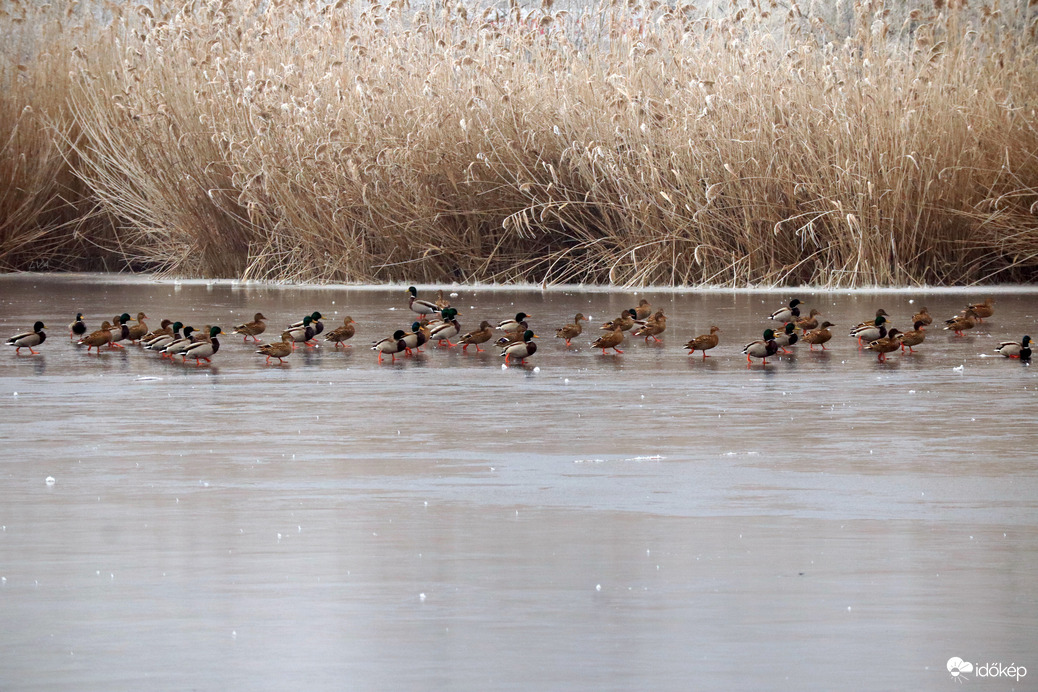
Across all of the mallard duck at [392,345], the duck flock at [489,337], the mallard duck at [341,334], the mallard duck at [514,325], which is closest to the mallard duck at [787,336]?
the duck flock at [489,337]

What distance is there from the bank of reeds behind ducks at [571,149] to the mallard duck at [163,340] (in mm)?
6662

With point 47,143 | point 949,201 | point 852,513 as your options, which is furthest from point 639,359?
point 47,143

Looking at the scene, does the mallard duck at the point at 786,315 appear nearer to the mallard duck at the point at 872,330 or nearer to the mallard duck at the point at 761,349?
the mallard duck at the point at 872,330

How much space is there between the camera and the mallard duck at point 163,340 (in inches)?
485

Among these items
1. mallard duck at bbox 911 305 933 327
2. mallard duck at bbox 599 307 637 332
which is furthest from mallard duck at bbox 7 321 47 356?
mallard duck at bbox 911 305 933 327

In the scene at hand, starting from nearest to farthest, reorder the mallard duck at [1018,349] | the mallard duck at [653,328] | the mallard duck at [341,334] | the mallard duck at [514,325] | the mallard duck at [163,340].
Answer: the mallard duck at [1018,349] → the mallard duck at [163,340] → the mallard duck at [341,334] → the mallard duck at [653,328] → the mallard duck at [514,325]

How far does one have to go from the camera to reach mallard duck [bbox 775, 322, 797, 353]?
39.5ft

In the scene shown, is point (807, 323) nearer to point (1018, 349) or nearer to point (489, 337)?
point (1018, 349)

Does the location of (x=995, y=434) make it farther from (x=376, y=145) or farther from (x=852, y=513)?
(x=376, y=145)

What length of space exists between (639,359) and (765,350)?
88 centimetres

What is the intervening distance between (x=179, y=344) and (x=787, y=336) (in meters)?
4.04

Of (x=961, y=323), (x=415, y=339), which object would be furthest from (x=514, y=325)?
(x=961, y=323)

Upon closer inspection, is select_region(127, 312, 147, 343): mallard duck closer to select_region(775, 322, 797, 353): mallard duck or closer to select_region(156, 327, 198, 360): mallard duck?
select_region(156, 327, 198, 360): mallard duck

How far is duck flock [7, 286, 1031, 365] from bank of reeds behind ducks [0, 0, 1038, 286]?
409 cm
